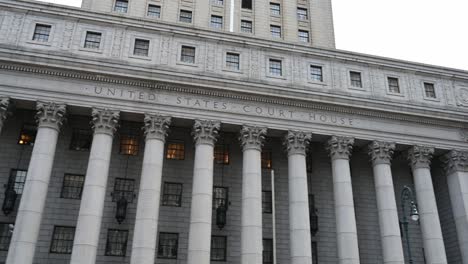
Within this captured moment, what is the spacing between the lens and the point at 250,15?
164 feet

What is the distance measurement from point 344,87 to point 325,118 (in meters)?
3.59

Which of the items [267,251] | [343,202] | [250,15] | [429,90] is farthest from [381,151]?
[250,15]

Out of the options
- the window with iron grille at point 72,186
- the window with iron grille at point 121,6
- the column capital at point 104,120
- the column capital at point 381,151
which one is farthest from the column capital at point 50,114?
the column capital at point 381,151

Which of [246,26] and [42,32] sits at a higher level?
[246,26]

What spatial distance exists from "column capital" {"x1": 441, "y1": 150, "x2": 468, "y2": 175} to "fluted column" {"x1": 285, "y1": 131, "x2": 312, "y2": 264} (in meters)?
11.9

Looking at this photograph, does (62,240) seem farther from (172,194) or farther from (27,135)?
(27,135)

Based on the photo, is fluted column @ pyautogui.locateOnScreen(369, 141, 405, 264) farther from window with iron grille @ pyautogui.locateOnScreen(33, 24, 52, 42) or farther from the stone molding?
window with iron grille @ pyautogui.locateOnScreen(33, 24, 52, 42)

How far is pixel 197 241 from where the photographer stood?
28.4 metres

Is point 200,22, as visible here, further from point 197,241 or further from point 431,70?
point 197,241

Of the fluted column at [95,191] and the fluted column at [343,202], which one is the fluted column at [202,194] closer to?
the fluted column at [95,191]

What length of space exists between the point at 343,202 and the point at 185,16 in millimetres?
26767

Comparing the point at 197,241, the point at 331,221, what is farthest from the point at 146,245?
the point at 331,221

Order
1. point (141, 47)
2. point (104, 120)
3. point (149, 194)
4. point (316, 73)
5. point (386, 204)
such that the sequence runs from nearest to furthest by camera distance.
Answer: point (149, 194), point (104, 120), point (386, 204), point (141, 47), point (316, 73)

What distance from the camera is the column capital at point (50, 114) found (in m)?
29.7
